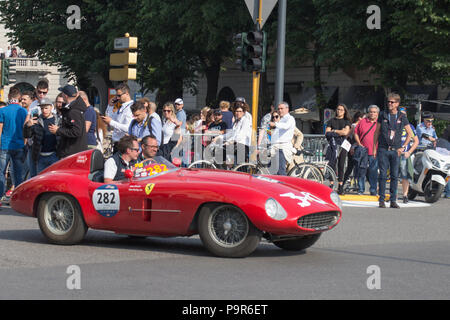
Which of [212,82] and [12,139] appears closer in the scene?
[12,139]

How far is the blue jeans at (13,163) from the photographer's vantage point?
13.8 metres

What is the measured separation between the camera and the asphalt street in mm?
7000

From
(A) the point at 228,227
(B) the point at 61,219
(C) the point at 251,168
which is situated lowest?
(B) the point at 61,219

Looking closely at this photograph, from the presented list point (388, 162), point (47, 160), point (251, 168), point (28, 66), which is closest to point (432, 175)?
point (388, 162)

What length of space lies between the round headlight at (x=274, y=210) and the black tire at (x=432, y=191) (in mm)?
8834

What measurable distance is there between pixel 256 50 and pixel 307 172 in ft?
8.33

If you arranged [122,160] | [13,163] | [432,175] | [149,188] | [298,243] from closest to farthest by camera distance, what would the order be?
[149,188], [298,243], [122,160], [13,163], [432,175]

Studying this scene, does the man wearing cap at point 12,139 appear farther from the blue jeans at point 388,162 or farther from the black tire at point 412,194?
the black tire at point 412,194

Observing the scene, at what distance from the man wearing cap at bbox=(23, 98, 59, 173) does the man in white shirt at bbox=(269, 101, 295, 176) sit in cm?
509

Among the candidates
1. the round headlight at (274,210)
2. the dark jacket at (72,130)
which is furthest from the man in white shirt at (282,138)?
the round headlight at (274,210)

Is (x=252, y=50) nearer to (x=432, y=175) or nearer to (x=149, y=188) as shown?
(x=432, y=175)

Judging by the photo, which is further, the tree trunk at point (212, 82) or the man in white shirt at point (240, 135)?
the tree trunk at point (212, 82)

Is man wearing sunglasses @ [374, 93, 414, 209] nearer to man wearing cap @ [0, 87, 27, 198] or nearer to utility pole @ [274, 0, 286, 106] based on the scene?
utility pole @ [274, 0, 286, 106]

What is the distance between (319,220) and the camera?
920 cm
